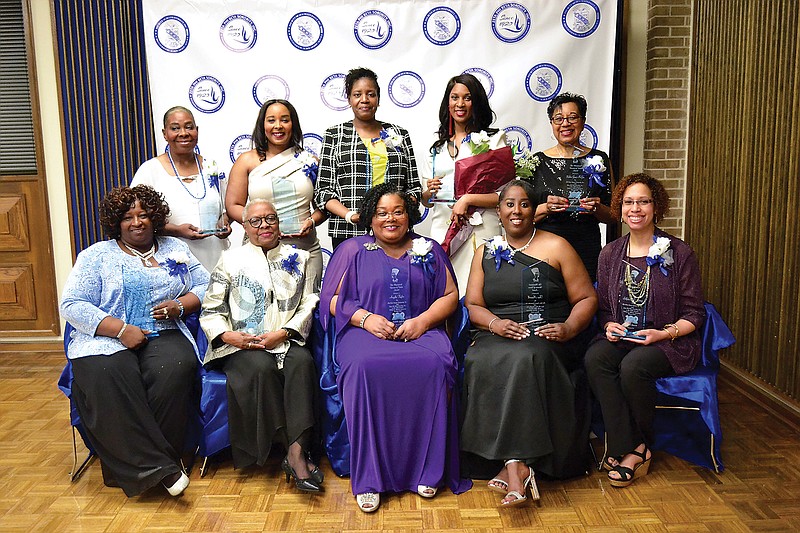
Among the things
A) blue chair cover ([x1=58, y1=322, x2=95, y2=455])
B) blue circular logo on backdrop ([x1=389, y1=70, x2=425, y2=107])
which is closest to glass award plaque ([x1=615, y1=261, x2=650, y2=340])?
blue circular logo on backdrop ([x1=389, y1=70, x2=425, y2=107])

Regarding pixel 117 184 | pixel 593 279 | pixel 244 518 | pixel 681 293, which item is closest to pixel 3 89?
pixel 117 184

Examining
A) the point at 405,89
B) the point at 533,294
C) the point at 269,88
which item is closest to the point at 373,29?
the point at 405,89

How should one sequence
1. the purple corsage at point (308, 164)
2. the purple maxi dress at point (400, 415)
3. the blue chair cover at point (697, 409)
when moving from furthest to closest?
the purple corsage at point (308, 164), the blue chair cover at point (697, 409), the purple maxi dress at point (400, 415)

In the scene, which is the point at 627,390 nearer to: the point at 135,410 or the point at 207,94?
the point at 135,410

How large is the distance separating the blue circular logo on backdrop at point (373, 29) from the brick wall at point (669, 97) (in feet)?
6.38

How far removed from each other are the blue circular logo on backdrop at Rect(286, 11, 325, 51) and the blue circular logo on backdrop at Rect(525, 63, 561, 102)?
1538mm

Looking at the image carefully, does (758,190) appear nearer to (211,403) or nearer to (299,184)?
(299,184)

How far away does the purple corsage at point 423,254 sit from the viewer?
3.26 meters

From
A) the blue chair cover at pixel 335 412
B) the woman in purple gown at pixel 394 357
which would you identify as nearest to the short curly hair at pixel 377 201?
the woman in purple gown at pixel 394 357

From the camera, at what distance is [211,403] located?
127 inches

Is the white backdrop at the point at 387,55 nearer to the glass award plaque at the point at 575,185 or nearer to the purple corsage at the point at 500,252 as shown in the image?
the glass award plaque at the point at 575,185

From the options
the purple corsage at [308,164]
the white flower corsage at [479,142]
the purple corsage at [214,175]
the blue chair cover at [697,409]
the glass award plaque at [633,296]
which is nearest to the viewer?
the blue chair cover at [697,409]

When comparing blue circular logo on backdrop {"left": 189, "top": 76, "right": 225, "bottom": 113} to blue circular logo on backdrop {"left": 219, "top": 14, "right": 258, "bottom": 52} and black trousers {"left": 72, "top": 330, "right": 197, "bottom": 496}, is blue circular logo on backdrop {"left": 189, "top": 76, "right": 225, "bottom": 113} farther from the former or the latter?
black trousers {"left": 72, "top": 330, "right": 197, "bottom": 496}

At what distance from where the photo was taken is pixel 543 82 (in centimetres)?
495
